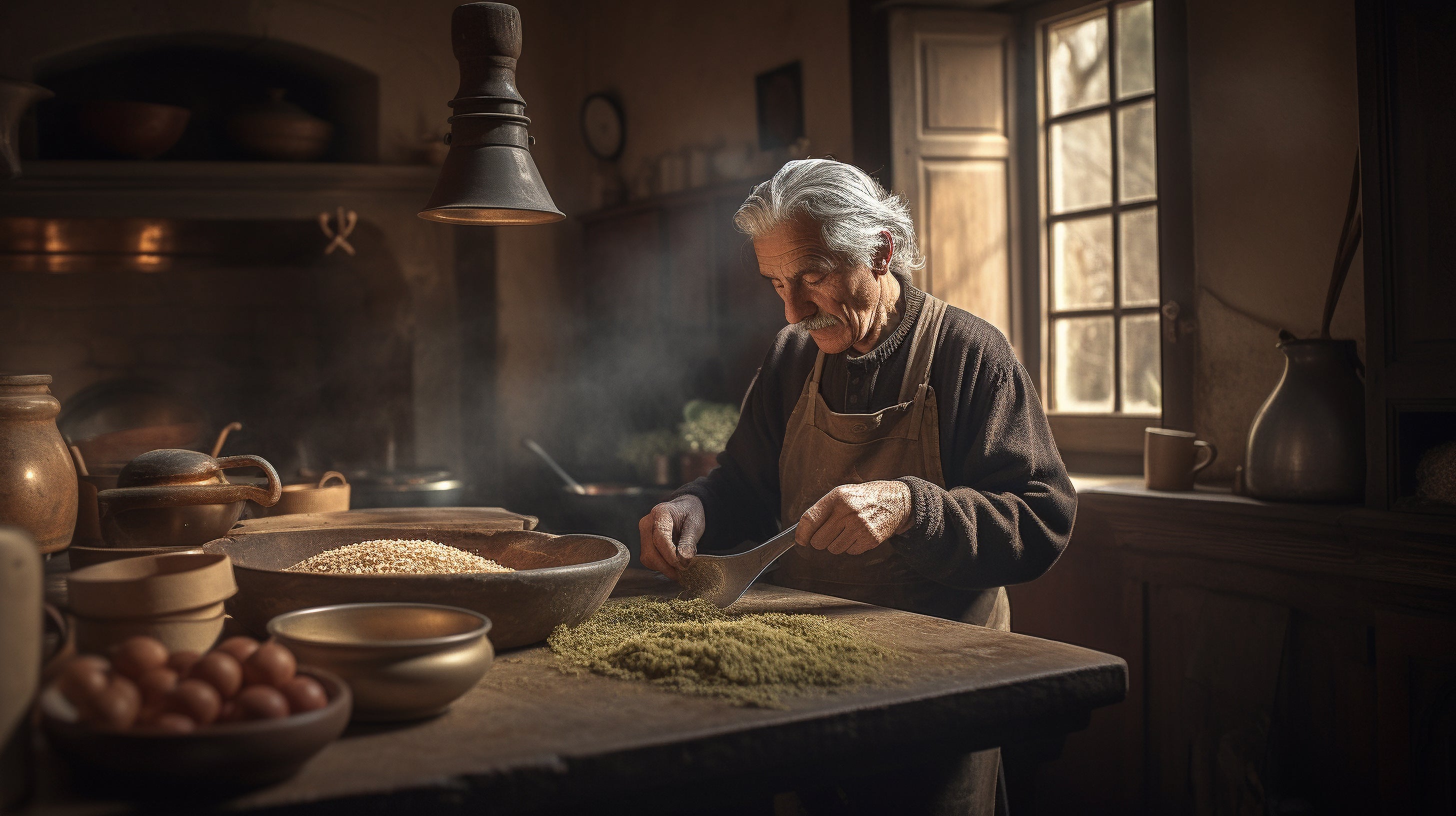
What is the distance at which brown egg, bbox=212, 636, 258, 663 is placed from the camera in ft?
3.49

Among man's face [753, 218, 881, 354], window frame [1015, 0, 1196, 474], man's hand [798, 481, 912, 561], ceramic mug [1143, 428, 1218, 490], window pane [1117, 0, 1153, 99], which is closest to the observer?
man's hand [798, 481, 912, 561]

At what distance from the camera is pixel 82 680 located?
3.18 feet

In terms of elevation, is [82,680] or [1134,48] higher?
[1134,48]

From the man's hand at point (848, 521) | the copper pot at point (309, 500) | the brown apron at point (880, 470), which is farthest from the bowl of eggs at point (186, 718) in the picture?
the copper pot at point (309, 500)

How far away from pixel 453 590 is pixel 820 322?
1101mm

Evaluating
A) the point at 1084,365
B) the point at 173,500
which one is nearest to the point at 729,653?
the point at 173,500

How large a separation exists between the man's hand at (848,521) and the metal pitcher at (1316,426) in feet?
4.46

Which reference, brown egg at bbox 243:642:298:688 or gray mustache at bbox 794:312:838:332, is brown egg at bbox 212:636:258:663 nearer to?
brown egg at bbox 243:642:298:688

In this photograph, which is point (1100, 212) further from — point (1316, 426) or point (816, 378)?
point (816, 378)

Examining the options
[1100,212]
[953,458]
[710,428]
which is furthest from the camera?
[710,428]

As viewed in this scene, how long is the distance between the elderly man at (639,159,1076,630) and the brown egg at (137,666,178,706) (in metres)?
1.02

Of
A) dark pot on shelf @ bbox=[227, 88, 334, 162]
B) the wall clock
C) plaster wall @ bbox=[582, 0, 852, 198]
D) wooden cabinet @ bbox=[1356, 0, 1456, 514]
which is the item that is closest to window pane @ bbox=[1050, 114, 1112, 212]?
plaster wall @ bbox=[582, 0, 852, 198]

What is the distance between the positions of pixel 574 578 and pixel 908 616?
58 cm

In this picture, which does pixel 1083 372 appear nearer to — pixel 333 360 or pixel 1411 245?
pixel 1411 245
